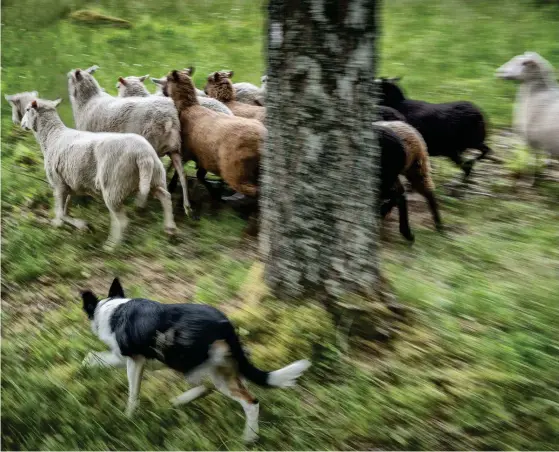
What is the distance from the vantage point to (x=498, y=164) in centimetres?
846

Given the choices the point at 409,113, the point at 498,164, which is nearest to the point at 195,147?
the point at 409,113

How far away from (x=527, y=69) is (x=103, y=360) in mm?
6239

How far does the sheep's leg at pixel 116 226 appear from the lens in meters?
6.09

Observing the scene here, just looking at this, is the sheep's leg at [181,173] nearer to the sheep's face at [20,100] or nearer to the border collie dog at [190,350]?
the sheep's face at [20,100]

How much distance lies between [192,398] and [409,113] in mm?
Answer: 4770

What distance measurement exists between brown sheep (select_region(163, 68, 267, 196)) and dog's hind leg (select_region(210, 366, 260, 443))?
9.12 feet

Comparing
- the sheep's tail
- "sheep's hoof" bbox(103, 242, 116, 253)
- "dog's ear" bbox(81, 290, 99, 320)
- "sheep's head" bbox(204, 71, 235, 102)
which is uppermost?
→ "sheep's head" bbox(204, 71, 235, 102)

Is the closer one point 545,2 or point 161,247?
point 161,247

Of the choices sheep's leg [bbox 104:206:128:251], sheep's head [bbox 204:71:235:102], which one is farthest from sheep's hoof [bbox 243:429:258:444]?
sheep's head [bbox 204:71:235:102]

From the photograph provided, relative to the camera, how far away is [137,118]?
682 centimetres

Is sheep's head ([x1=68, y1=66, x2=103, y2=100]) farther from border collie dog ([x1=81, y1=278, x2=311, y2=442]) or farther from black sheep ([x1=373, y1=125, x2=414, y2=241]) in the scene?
border collie dog ([x1=81, y1=278, x2=311, y2=442])

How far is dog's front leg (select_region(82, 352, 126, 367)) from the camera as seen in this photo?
364 centimetres

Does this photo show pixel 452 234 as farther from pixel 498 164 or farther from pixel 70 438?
pixel 70 438

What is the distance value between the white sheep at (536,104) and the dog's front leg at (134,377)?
5.75 m
